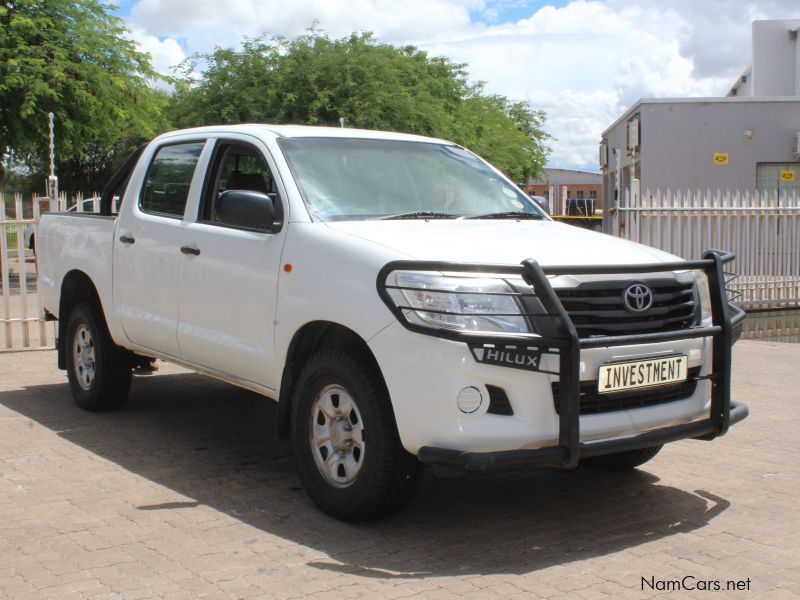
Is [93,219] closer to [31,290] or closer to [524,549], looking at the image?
[524,549]

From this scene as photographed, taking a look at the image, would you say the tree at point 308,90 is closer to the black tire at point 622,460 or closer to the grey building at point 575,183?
the black tire at point 622,460

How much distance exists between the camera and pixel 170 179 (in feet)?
21.9

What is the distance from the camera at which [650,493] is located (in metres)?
5.52

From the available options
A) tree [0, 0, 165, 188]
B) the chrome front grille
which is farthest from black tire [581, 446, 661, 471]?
tree [0, 0, 165, 188]

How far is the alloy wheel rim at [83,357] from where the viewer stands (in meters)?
7.53

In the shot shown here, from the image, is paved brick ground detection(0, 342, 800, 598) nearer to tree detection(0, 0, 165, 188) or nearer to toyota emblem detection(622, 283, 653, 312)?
toyota emblem detection(622, 283, 653, 312)

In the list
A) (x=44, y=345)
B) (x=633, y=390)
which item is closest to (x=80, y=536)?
(x=633, y=390)

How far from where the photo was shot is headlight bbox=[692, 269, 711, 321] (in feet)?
16.4

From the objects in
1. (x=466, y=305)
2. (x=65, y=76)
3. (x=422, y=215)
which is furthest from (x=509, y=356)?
(x=65, y=76)

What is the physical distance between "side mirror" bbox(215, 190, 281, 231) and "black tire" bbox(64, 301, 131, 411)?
235 centimetres

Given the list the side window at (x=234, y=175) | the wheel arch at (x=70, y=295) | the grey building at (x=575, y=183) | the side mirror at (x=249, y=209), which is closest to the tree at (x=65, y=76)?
the wheel arch at (x=70, y=295)

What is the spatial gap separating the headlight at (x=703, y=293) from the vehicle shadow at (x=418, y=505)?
1.06 metres

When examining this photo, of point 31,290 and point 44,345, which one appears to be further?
point 31,290

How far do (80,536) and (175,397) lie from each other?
12.1ft
